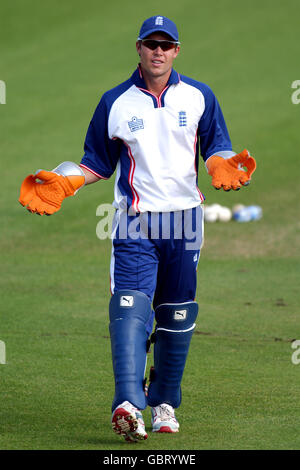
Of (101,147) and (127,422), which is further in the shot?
(101,147)

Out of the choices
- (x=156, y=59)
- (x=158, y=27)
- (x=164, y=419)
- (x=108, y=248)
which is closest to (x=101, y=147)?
(x=156, y=59)

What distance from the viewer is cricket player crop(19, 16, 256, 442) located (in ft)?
18.4

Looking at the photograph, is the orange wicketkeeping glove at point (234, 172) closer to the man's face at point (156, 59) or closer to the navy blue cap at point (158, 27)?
the man's face at point (156, 59)

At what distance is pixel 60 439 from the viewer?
549 centimetres

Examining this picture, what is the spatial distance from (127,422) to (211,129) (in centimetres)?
188

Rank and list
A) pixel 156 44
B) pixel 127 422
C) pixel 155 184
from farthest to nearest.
→ 1. pixel 156 44
2. pixel 155 184
3. pixel 127 422

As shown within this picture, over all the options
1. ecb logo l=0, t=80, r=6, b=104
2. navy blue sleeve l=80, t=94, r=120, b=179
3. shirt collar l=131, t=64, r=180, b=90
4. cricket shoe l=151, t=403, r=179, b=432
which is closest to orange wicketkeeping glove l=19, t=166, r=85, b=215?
navy blue sleeve l=80, t=94, r=120, b=179

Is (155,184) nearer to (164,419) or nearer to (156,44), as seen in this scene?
(156,44)

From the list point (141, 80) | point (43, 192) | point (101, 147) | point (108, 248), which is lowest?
point (43, 192)

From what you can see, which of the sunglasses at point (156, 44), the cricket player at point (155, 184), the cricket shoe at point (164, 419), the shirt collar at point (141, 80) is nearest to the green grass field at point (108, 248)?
the cricket shoe at point (164, 419)

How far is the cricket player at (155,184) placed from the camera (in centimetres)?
561

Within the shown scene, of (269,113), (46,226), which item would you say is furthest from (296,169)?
(46,226)

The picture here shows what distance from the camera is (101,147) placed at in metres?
5.87

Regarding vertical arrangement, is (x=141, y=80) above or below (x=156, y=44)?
below
